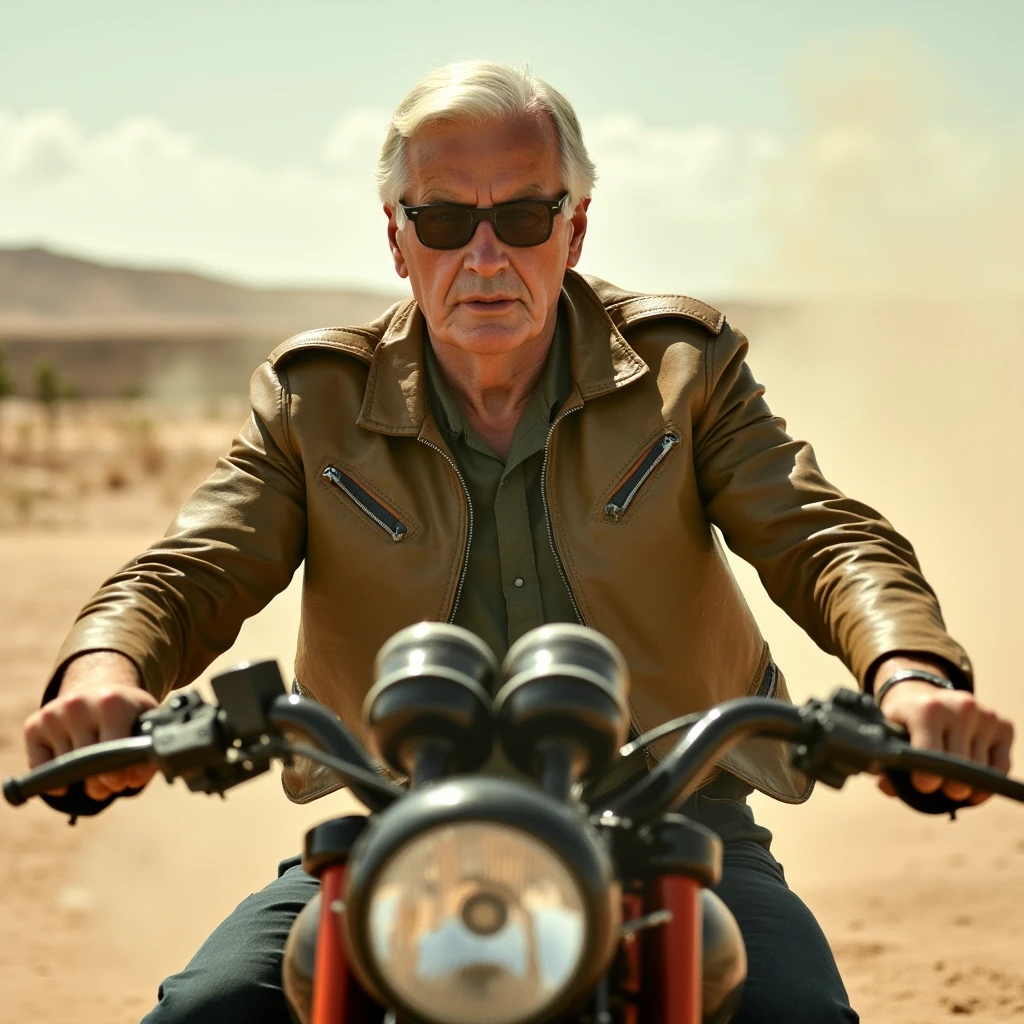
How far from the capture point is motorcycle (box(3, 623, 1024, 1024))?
4.29ft

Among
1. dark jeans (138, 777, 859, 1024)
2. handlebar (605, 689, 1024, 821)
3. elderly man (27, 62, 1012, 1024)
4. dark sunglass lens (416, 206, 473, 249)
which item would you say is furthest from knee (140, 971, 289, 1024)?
dark sunglass lens (416, 206, 473, 249)

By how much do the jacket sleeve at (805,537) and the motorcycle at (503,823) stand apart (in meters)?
0.42

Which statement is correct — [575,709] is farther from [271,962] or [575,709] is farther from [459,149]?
[459,149]

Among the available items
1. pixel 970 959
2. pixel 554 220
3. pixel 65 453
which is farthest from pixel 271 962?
pixel 65 453

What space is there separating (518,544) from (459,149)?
0.73 m

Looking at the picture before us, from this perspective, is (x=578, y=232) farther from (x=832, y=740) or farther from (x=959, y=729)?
(x=832, y=740)

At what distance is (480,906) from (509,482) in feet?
5.37

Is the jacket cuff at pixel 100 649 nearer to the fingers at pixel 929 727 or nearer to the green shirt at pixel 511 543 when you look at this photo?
the green shirt at pixel 511 543

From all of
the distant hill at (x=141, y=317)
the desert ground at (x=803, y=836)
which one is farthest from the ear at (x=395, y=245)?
the distant hill at (x=141, y=317)

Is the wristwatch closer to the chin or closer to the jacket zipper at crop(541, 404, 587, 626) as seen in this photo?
the jacket zipper at crop(541, 404, 587, 626)

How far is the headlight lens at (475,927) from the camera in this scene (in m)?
1.30

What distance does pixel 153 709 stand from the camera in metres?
1.99

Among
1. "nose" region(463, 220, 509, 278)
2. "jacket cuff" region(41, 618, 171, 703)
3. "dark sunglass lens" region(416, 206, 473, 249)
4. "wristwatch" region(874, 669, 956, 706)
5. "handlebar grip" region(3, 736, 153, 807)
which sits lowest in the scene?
"handlebar grip" region(3, 736, 153, 807)

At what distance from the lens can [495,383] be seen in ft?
9.95
